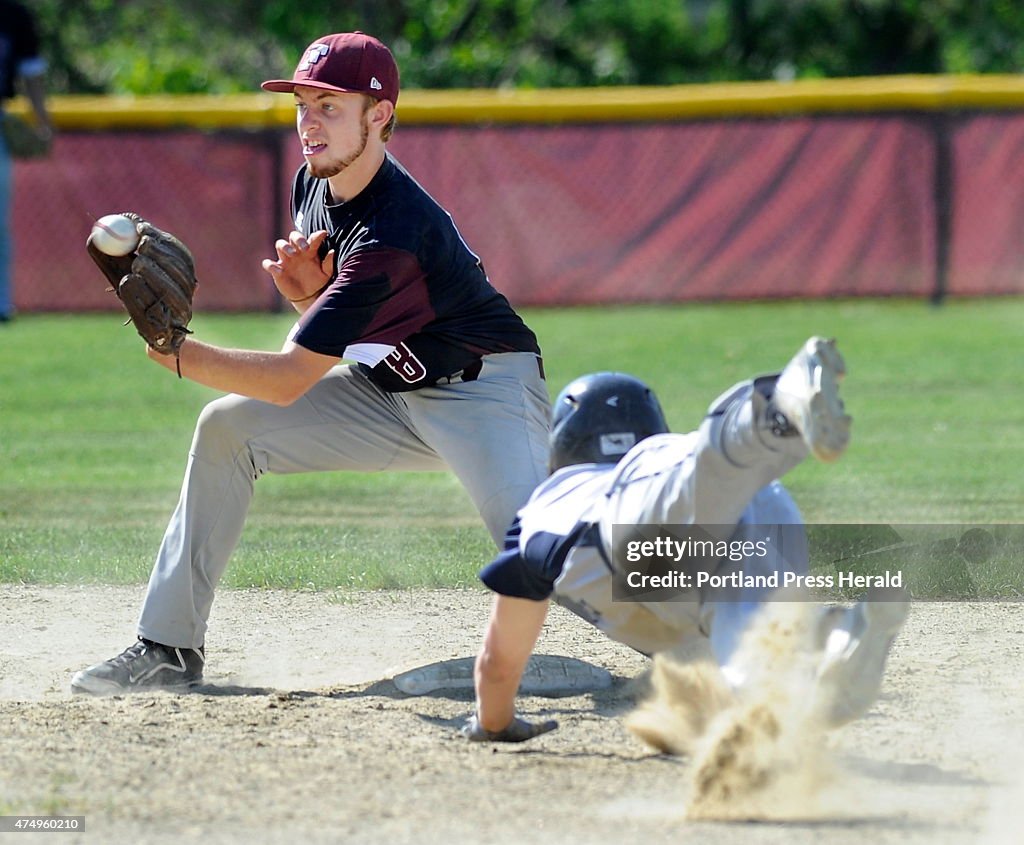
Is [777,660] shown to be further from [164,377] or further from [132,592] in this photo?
[164,377]

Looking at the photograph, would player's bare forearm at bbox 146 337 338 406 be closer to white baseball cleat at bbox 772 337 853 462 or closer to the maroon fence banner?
white baseball cleat at bbox 772 337 853 462

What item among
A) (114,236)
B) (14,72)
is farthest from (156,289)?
(14,72)

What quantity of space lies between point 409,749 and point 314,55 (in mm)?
1890

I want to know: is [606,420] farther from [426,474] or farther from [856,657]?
[426,474]

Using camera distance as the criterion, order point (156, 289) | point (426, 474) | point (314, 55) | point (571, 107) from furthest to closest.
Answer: point (571, 107), point (426, 474), point (314, 55), point (156, 289)

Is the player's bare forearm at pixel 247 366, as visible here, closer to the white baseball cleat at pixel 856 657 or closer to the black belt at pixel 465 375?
the black belt at pixel 465 375

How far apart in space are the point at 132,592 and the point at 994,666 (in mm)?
2922

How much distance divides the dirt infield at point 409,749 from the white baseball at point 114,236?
1.18 m

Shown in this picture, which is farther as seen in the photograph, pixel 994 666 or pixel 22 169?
pixel 22 169

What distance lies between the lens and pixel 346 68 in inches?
178

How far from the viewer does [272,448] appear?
4.77m

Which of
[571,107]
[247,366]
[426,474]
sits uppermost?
[571,107]

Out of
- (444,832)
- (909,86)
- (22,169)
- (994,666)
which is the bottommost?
(444,832)

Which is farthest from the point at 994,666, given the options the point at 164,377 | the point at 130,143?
the point at 130,143
